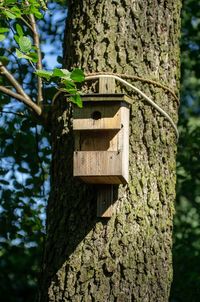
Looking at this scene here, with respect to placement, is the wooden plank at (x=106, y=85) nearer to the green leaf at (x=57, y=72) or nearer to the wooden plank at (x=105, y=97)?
the wooden plank at (x=105, y=97)

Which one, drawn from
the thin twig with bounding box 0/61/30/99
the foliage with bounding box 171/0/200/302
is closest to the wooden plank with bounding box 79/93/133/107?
the thin twig with bounding box 0/61/30/99

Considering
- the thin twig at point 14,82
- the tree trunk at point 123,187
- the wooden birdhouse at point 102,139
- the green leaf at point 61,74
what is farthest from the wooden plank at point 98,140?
the thin twig at point 14,82

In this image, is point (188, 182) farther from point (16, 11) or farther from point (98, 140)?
point (16, 11)

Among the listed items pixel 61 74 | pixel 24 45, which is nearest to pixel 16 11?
pixel 24 45

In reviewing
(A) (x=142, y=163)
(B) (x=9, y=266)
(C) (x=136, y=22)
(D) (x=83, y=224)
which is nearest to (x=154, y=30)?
(C) (x=136, y=22)

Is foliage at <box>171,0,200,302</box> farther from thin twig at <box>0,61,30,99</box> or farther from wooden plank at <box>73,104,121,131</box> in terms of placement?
wooden plank at <box>73,104,121,131</box>

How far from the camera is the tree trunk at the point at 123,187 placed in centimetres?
254

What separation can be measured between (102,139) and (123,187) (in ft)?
0.71

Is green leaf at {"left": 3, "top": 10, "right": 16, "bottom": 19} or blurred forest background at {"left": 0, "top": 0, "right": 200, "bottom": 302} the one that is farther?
blurred forest background at {"left": 0, "top": 0, "right": 200, "bottom": 302}

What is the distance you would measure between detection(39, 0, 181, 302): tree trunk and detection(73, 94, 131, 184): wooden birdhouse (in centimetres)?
10

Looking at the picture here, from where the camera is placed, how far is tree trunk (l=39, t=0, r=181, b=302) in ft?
8.34

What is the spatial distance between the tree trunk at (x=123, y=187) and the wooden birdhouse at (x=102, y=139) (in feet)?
0.32

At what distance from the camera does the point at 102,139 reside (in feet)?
8.63

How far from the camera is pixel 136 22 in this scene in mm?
2809
